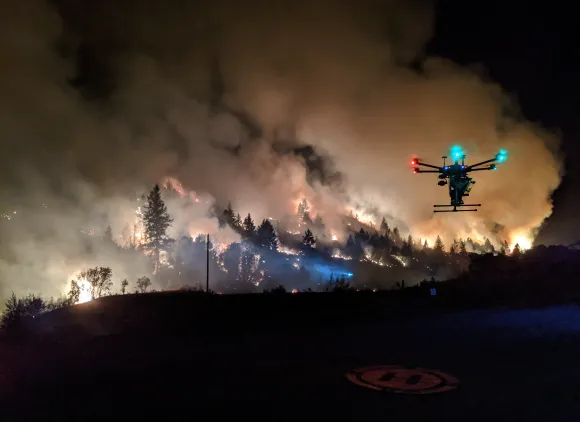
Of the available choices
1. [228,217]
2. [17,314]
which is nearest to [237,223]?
[228,217]

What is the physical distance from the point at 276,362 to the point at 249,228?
8333cm

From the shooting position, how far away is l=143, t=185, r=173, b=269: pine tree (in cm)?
7481

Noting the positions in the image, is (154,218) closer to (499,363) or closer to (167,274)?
(167,274)

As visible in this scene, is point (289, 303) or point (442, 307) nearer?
point (289, 303)

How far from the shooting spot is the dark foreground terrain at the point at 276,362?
25.5ft

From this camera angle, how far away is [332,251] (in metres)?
114

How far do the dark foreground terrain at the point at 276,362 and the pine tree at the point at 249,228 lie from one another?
235 ft

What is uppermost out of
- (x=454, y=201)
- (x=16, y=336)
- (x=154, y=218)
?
(x=154, y=218)

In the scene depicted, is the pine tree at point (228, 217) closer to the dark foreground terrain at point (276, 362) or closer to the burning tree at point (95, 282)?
the burning tree at point (95, 282)

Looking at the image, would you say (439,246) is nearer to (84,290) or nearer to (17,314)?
(84,290)

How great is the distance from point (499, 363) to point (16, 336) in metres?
15.9

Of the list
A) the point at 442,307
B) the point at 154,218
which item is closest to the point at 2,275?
the point at 154,218

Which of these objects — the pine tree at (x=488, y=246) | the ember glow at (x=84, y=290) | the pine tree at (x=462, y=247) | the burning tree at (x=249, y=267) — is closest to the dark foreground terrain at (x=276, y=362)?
the ember glow at (x=84, y=290)

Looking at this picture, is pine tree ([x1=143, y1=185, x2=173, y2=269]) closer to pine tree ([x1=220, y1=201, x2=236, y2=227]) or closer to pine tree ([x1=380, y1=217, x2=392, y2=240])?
pine tree ([x1=220, y1=201, x2=236, y2=227])
